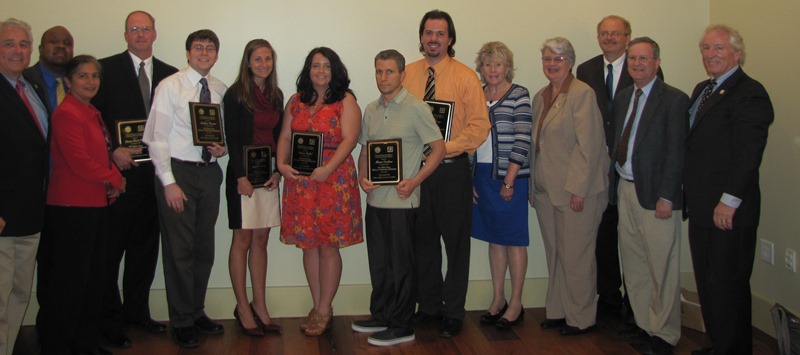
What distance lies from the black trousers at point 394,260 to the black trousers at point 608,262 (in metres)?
1.33

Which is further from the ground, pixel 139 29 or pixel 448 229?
pixel 139 29

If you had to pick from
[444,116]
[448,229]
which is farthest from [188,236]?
[444,116]

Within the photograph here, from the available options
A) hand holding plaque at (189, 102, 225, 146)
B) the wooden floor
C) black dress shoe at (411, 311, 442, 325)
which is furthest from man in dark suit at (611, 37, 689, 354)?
hand holding plaque at (189, 102, 225, 146)

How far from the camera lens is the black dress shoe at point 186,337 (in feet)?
13.0

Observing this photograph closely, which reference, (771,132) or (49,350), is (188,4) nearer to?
(49,350)

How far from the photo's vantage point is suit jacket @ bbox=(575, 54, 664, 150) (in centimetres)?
426

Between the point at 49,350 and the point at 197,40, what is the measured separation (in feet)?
5.67

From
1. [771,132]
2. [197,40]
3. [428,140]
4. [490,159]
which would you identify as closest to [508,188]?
[490,159]

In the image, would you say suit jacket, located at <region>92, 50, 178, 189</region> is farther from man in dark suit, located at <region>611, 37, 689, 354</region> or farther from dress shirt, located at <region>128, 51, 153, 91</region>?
man in dark suit, located at <region>611, 37, 689, 354</region>

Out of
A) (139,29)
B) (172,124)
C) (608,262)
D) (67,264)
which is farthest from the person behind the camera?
(608,262)

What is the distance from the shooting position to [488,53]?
161 inches

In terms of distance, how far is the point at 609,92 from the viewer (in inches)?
173

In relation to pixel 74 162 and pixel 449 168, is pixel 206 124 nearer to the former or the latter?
pixel 74 162

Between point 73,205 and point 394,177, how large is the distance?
1581 millimetres
